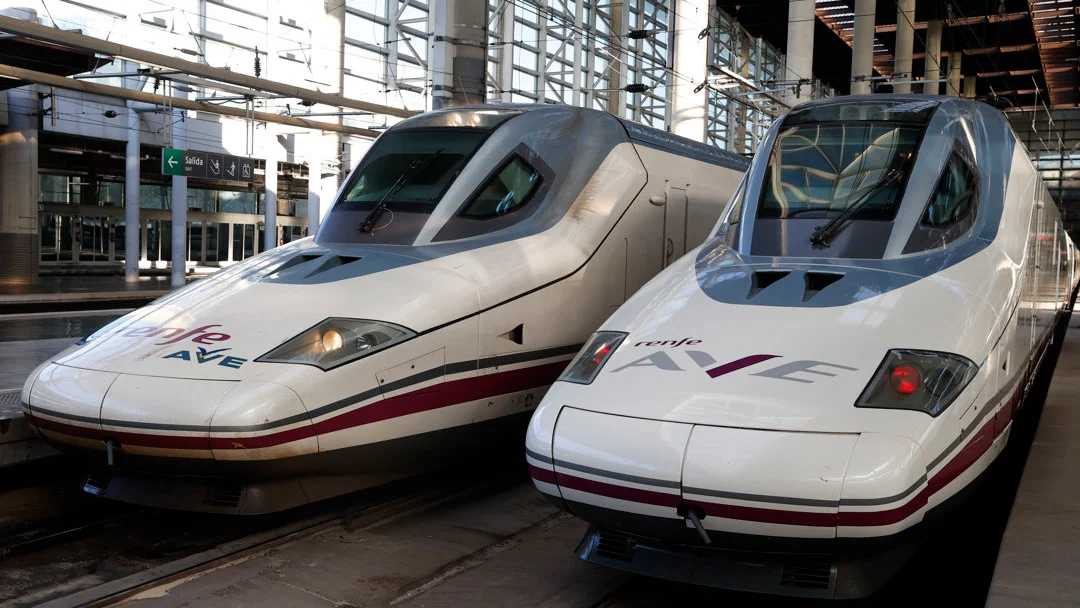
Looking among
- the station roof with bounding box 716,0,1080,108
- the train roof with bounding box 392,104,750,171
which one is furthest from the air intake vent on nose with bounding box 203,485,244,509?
the station roof with bounding box 716,0,1080,108

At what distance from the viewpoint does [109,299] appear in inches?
782

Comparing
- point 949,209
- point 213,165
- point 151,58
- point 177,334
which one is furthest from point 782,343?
point 213,165

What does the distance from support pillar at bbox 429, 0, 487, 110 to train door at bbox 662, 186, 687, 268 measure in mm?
4533

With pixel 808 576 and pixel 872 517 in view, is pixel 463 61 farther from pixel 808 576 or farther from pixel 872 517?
pixel 872 517

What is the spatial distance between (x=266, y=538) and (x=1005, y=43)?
121 ft

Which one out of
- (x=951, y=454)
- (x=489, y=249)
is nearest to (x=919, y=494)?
(x=951, y=454)

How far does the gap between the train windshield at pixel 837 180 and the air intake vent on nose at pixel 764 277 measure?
326 millimetres

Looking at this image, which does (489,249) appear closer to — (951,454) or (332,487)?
(332,487)

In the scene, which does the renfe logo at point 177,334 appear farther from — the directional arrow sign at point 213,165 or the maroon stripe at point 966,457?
the directional arrow sign at point 213,165

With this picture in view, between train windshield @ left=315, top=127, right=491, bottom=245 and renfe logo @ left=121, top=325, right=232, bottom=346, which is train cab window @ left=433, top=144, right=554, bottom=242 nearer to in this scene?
train windshield @ left=315, top=127, right=491, bottom=245

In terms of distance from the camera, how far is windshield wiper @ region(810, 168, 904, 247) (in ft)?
17.1

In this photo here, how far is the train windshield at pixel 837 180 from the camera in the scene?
5.19 metres

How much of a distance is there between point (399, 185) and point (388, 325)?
68.6 inches

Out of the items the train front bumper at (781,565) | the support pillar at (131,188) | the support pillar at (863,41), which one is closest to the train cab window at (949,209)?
the train front bumper at (781,565)
